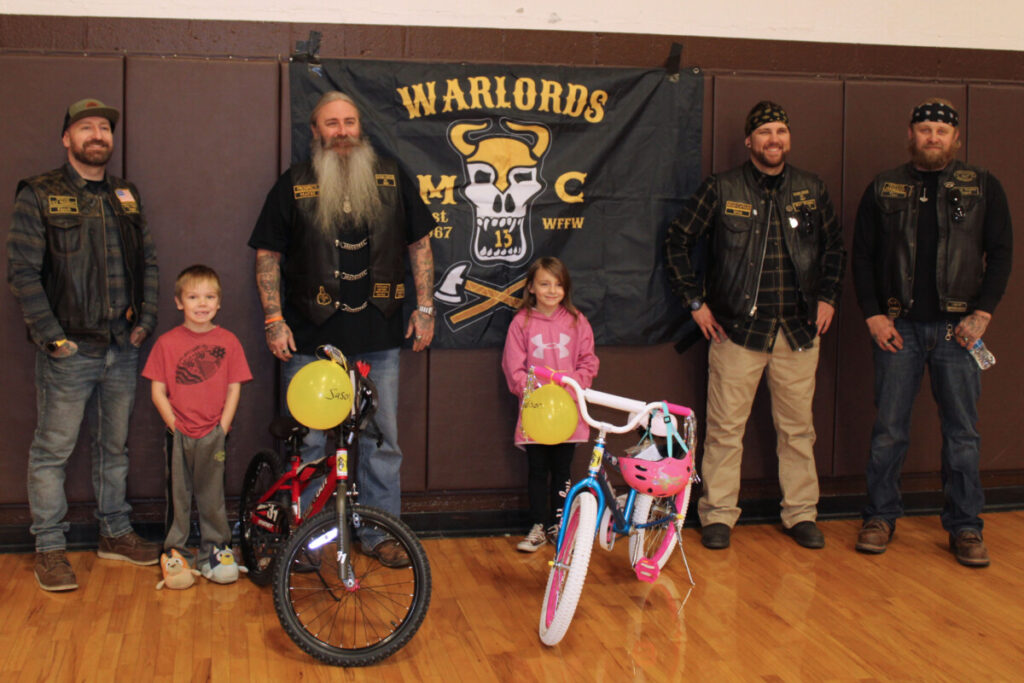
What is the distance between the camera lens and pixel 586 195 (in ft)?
14.9

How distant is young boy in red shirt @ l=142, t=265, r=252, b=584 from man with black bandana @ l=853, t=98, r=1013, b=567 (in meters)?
2.78

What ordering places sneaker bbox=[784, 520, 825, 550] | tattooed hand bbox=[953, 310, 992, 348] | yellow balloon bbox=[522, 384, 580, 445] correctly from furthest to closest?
sneaker bbox=[784, 520, 825, 550] < tattooed hand bbox=[953, 310, 992, 348] < yellow balloon bbox=[522, 384, 580, 445]

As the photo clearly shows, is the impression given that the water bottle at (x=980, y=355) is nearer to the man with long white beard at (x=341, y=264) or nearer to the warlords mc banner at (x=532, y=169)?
the warlords mc banner at (x=532, y=169)

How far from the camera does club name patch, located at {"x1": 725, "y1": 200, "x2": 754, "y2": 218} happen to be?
170 inches

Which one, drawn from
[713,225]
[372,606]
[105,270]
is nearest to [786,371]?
[713,225]

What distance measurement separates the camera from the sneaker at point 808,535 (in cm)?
434

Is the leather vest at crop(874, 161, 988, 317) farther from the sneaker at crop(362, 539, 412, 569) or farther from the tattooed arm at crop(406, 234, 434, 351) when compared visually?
the sneaker at crop(362, 539, 412, 569)

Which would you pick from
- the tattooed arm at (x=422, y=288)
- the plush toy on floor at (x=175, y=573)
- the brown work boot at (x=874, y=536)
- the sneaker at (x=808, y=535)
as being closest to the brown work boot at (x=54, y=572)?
the plush toy on floor at (x=175, y=573)

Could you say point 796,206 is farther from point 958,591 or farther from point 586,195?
point 958,591

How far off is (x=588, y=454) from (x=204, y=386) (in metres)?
1.87

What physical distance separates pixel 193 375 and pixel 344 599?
3.51 ft

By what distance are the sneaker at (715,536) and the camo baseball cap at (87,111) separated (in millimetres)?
3098

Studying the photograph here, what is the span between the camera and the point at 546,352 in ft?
13.7

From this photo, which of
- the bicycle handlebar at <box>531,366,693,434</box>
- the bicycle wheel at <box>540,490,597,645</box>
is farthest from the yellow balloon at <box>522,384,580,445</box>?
the bicycle wheel at <box>540,490,597,645</box>
